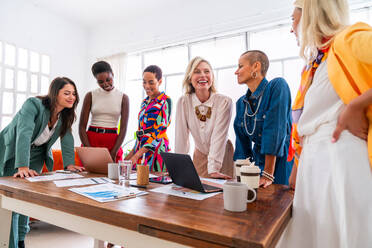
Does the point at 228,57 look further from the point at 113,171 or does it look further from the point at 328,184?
the point at 328,184

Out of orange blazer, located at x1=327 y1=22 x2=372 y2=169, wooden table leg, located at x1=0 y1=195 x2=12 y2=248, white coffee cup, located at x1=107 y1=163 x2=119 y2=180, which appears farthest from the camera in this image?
white coffee cup, located at x1=107 y1=163 x2=119 y2=180

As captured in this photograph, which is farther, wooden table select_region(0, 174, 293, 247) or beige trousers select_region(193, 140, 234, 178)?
beige trousers select_region(193, 140, 234, 178)

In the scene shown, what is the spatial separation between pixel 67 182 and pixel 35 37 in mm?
4268

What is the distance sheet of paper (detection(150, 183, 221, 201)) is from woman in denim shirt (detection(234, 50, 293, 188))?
0.50m

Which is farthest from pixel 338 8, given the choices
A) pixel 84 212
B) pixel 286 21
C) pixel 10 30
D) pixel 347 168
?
pixel 10 30

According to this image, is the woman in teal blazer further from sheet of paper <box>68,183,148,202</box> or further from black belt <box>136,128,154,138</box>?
sheet of paper <box>68,183,148,202</box>

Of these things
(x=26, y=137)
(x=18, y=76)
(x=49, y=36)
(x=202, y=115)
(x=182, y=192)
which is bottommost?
(x=182, y=192)

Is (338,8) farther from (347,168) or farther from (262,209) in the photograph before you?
(262,209)

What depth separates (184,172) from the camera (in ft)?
3.47

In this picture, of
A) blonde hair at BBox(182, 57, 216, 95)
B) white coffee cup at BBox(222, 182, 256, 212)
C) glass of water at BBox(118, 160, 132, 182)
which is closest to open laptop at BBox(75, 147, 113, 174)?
glass of water at BBox(118, 160, 132, 182)

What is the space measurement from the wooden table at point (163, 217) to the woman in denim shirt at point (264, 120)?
14.4 inches

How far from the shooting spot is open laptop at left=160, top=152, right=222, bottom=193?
1.00 metres

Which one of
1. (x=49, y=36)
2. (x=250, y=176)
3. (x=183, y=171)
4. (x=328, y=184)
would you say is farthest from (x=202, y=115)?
(x=49, y=36)

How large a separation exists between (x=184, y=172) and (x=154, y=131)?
996mm
